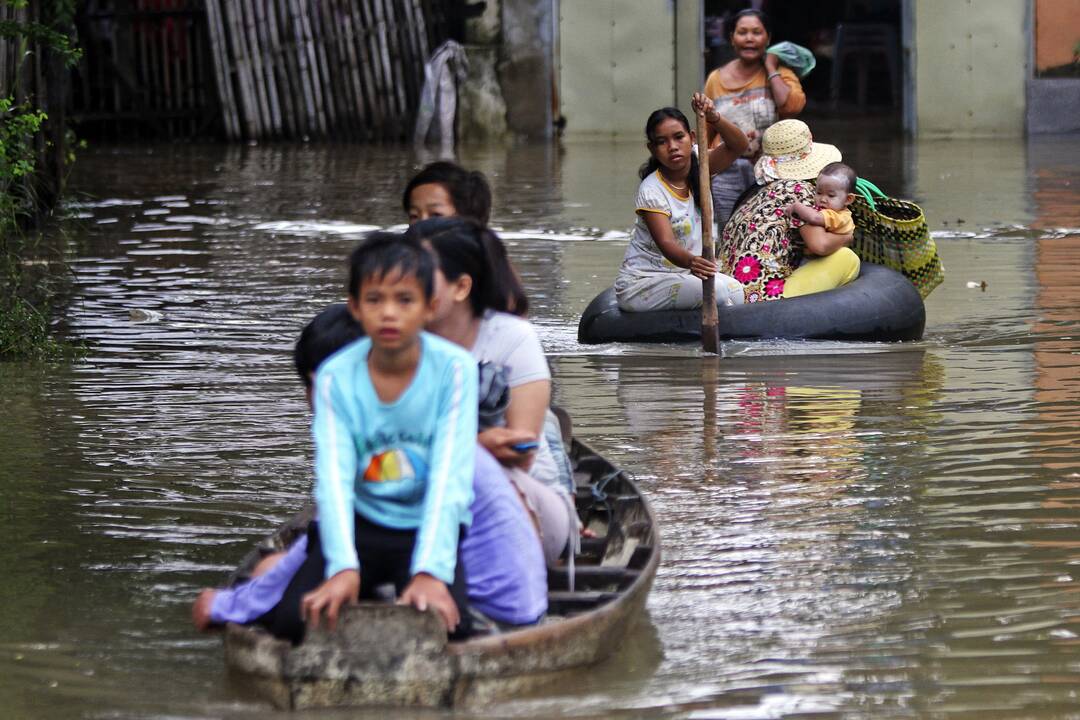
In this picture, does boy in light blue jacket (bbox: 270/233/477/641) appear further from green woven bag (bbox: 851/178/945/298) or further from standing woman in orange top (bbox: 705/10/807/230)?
standing woman in orange top (bbox: 705/10/807/230)

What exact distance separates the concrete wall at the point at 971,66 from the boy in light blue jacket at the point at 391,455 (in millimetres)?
16175

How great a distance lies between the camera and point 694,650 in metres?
4.45

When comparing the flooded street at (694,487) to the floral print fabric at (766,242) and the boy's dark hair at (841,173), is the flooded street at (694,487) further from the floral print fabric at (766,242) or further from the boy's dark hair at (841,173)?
the boy's dark hair at (841,173)

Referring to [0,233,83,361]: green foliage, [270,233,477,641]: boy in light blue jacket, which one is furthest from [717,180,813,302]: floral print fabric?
[270,233,477,641]: boy in light blue jacket

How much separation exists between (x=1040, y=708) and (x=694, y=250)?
15.2ft

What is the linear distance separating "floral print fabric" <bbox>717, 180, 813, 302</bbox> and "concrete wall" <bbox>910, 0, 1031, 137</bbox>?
11.1 metres

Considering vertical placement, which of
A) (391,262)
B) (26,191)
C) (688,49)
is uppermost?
(688,49)

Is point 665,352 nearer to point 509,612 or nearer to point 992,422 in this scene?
point 992,422

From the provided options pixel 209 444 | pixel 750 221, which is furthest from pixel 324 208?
pixel 209 444

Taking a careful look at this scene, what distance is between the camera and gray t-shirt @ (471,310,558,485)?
4.54 metres

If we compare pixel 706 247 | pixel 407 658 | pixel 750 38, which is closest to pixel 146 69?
pixel 750 38

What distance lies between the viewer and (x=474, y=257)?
4480mm

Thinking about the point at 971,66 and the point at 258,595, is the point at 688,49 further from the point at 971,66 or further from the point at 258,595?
the point at 258,595

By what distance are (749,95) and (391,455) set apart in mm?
6425
